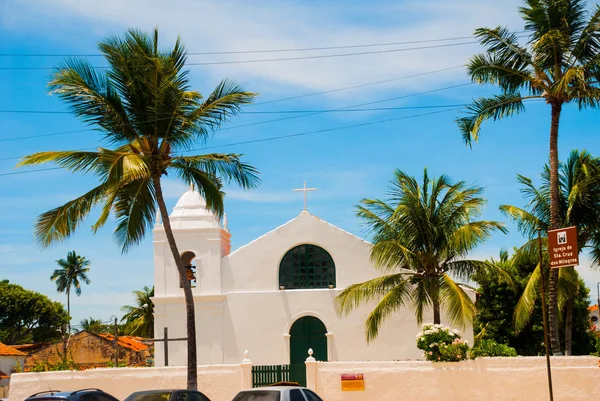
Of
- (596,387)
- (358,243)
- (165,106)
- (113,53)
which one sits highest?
(113,53)

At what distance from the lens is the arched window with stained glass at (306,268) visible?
31062 millimetres

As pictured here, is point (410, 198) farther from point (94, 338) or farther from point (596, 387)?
point (94, 338)

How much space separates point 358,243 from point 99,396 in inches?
638

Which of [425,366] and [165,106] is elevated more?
[165,106]

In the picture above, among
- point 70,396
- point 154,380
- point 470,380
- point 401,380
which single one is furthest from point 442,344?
point 70,396

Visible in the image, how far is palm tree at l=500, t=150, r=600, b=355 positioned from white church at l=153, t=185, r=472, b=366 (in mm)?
6161

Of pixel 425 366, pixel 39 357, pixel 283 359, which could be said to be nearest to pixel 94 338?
pixel 39 357

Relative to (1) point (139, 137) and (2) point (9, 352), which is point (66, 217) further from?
(2) point (9, 352)

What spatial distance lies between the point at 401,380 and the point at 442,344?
152 centimetres

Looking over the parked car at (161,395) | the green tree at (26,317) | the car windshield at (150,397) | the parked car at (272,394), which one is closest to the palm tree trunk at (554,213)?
the parked car at (272,394)

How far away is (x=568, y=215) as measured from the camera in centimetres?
2469

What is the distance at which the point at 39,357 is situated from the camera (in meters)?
50.7

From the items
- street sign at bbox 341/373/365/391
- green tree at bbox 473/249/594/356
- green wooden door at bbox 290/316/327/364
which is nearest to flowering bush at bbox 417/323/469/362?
street sign at bbox 341/373/365/391

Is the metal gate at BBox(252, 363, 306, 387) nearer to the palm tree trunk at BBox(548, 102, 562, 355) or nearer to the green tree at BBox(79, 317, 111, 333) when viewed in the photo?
the palm tree trunk at BBox(548, 102, 562, 355)
